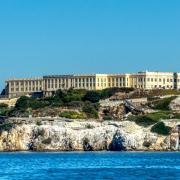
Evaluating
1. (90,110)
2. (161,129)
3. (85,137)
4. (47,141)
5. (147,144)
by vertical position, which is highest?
(90,110)

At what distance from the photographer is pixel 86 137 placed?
141125 millimetres

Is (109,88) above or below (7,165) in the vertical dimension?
above

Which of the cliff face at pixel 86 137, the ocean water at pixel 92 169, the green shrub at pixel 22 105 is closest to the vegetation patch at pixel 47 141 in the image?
the cliff face at pixel 86 137

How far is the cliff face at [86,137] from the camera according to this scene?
138m

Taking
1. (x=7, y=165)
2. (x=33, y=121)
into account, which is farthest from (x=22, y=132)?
(x=7, y=165)

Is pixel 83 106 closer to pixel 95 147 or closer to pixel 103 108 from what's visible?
pixel 103 108

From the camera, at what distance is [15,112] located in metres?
168

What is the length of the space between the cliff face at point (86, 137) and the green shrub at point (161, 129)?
67 cm

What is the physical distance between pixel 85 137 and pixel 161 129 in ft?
33.5

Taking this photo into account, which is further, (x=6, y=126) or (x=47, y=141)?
(x=6, y=126)

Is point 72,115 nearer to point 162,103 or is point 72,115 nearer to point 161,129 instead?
point 162,103

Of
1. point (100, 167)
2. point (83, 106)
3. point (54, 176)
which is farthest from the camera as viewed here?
point (83, 106)

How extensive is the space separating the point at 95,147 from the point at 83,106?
27157 mm

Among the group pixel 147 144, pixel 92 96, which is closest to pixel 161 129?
pixel 147 144
